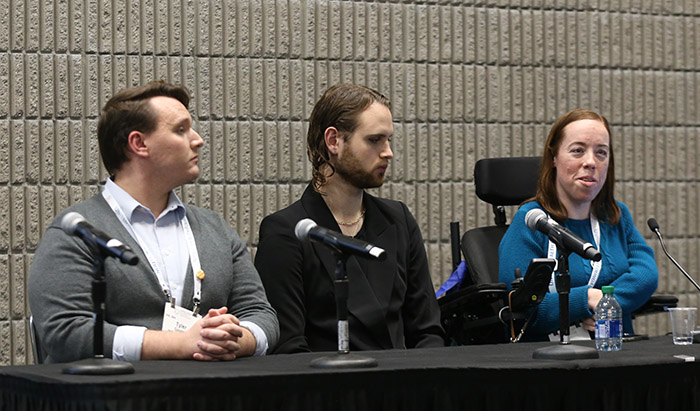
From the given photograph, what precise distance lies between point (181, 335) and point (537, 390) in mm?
902

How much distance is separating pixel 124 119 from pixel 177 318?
0.61 metres

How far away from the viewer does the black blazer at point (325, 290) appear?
3475mm

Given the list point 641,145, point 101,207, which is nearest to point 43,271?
point 101,207

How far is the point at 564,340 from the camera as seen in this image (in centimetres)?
280

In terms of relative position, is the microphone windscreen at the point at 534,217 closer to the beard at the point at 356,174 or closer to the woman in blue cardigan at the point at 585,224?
the beard at the point at 356,174

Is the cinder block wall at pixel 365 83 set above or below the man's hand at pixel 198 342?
above

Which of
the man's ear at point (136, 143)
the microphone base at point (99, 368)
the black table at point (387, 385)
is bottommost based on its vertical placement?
the black table at point (387, 385)

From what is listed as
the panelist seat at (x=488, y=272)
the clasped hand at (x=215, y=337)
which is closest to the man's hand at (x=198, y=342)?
the clasped hand at (x=215, y=337)

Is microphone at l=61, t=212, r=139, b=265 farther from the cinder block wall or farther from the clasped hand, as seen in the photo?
the cinder block wall

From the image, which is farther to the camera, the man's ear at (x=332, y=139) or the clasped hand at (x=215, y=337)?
the man's ear at (x=332, y=139)

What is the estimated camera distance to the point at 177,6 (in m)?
5.13

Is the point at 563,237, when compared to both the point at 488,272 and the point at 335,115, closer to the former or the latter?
the point at 335,115

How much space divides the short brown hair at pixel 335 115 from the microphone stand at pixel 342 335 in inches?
44.5

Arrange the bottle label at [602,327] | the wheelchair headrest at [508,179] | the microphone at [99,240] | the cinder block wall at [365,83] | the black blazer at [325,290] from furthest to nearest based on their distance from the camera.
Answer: the cinder block wall at [365,83] → the wheelchair headrest at [508,179] → the black blazer at [325,290] → the bottle label at [602,327] → the microphone at [99,240]
